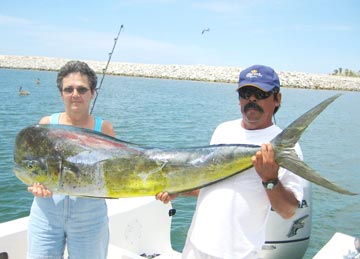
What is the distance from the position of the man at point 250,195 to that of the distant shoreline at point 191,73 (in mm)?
79107

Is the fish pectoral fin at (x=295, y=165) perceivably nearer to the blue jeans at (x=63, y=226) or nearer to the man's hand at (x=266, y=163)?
the man's hand at (x=266, y=163)

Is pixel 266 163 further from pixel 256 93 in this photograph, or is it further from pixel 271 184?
pixel 256 93

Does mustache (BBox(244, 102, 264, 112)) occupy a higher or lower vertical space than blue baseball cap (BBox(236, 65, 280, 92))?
lower

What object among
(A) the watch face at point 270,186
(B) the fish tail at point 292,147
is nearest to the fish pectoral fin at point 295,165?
(B) the fish tail at point 292,147

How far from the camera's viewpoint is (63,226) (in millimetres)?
2459

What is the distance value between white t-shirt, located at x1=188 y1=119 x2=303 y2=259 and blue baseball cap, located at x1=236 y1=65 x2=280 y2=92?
0.25 m

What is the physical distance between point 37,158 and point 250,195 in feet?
3.88

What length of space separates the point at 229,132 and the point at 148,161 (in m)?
0.51

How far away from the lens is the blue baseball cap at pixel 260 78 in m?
2.18

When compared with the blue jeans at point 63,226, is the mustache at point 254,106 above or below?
above

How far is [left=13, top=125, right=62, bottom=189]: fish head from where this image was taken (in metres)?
2.13

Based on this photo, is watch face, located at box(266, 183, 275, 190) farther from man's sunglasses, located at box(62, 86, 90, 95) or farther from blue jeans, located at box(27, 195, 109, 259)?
man's sunglasses, located at box(62, 86, 90, 95)

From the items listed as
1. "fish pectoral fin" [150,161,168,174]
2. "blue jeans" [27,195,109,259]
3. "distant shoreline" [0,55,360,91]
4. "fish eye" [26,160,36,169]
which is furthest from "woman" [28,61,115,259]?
"distant shoreline" [0,55,360,91]

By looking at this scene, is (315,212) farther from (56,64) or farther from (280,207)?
(56,64)
